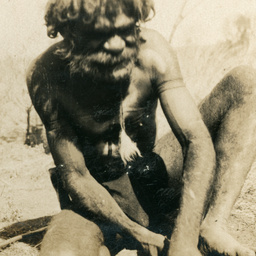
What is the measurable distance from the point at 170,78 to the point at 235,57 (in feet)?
4.32

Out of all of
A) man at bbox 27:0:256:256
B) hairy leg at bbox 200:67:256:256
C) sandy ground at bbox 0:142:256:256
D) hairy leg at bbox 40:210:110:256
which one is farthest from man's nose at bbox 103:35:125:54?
sandy ground at bbox 0:142:256:256

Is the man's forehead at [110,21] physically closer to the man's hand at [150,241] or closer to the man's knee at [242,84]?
the man's knee at [242,84]

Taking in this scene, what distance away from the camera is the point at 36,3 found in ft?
7.83

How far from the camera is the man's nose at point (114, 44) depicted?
46.6 inches

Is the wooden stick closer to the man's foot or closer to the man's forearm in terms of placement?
the man's forearm

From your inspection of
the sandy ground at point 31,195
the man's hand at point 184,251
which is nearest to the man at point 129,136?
the man's hand at point 184,251

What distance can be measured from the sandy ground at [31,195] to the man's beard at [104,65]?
0.76 metres

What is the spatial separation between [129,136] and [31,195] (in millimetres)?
1109

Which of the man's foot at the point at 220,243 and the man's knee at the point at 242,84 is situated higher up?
the man's knee at the point at 242,84

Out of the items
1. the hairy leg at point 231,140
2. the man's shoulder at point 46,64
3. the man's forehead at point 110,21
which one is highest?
the man's forehead at point 110,21

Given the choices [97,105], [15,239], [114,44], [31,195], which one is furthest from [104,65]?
[31,195]

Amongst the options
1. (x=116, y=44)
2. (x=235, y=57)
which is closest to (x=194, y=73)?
(x=235, y=57)

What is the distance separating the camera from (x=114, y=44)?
3.89 ft

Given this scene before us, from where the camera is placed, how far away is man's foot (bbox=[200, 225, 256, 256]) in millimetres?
1034
